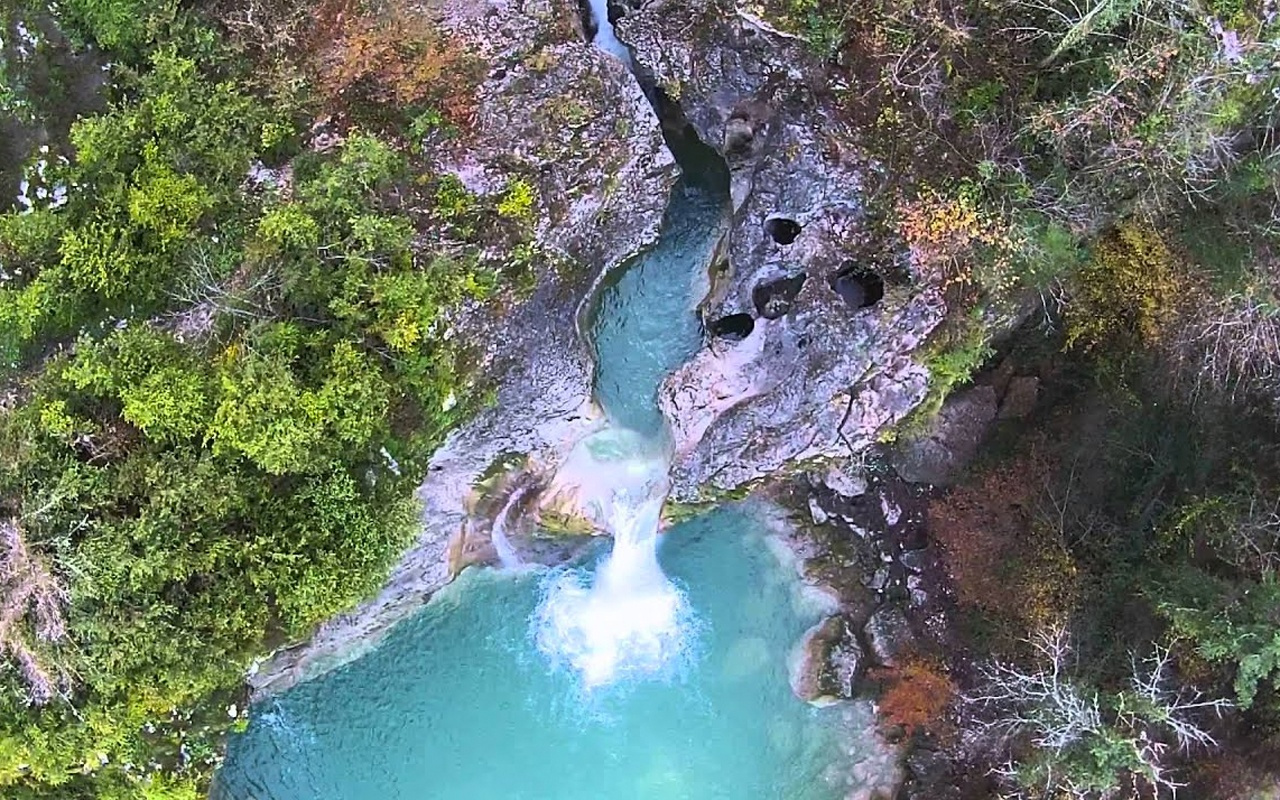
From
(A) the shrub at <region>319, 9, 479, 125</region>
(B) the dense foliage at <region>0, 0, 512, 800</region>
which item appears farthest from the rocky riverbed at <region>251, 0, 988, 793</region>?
(B) the dense foliage at <region>0, 0, 512, 800</region>

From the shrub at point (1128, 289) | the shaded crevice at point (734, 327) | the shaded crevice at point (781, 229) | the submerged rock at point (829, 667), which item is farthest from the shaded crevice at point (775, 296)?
the submerged rock at point (829, 667)

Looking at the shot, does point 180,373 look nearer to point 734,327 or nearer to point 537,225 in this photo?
point 537,225

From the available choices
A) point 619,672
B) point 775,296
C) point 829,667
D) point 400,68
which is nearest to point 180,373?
point 400,68

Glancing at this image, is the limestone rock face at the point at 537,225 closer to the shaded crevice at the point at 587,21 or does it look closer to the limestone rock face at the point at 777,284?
the shaded crevice at the point at 587,21

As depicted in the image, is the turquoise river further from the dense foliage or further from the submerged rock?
the dense foliage

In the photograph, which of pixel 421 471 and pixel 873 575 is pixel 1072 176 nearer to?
pixel 873 575

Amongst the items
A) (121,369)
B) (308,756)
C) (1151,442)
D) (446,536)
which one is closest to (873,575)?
(1151,442)

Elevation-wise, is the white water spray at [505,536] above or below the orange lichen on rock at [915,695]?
above
